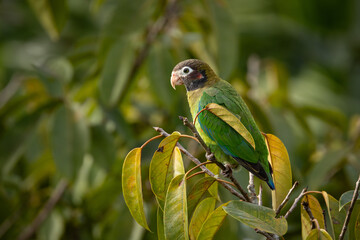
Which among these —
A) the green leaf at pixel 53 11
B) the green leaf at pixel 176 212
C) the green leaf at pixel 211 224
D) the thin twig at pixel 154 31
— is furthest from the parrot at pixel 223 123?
the green leaf at pixel 53 11

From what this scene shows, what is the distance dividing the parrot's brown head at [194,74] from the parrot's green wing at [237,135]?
23 centimetres

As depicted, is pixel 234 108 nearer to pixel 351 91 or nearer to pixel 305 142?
pixel 305 142

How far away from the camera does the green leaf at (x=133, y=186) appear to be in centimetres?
208

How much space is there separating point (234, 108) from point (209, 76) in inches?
17.6

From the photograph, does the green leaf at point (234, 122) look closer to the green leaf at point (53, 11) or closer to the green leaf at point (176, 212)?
the green leaf at point (176, 212)

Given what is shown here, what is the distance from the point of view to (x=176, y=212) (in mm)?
1974

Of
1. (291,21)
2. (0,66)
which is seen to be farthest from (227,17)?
(291,21)

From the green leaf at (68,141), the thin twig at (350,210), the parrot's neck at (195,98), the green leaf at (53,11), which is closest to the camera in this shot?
the thin twig at (350,210)

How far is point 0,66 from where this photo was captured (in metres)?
6.52

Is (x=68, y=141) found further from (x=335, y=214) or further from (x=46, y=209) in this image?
(x=335, y=214)

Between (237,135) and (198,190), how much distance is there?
572mm

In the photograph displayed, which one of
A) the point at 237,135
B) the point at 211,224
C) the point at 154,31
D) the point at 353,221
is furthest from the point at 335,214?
the point at 154,31

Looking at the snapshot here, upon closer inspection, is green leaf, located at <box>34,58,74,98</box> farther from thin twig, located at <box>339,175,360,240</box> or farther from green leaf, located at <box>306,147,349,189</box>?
Result: thin twig, located at <box>339,175,360,240</box>

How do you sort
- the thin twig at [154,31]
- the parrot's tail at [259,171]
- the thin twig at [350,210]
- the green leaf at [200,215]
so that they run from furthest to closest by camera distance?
the thin twig at [154,31]
the parrot's tail at [259,171]
the green leaf at [200,215]
the thin twig at [350,210]
